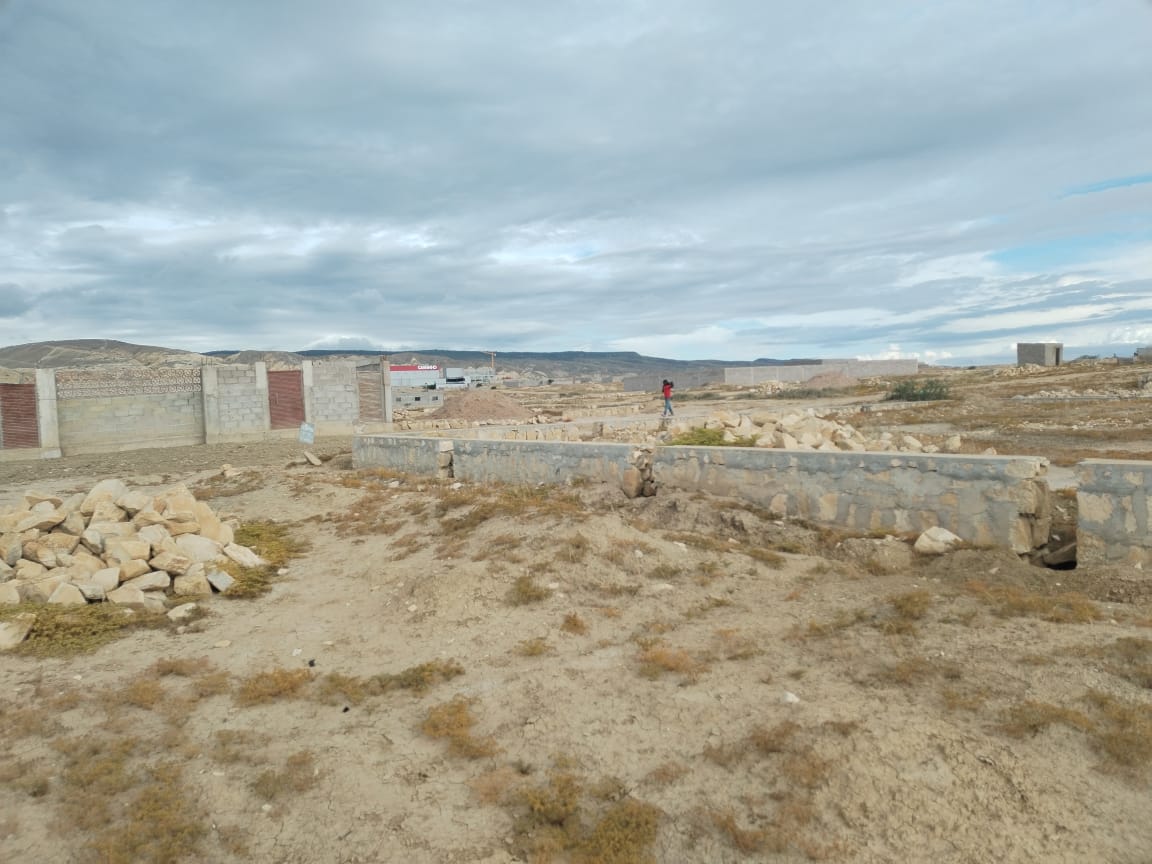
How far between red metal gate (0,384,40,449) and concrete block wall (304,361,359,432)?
7952 mm

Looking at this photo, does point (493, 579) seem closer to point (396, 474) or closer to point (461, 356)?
point (396, 474)

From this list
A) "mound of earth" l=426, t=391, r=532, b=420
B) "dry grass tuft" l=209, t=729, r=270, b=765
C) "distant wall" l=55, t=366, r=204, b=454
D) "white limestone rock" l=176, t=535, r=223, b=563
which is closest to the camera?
"dry grass tuft" l=209, t=729, r=270, b=765

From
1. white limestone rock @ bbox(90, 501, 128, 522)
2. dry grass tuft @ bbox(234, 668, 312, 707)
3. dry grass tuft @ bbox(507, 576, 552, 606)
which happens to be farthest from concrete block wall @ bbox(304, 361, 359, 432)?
dry grass tuft @ bbox(234, 668, 312, 707)

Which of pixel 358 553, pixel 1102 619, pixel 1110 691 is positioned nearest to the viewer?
pixel 1110 691

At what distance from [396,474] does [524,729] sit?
9.04 m

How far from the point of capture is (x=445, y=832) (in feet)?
10.2

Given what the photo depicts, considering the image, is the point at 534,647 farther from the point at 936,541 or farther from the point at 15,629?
the point at 15,629

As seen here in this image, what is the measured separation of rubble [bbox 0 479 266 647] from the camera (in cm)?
626

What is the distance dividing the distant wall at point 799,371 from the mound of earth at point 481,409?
25.6 metres

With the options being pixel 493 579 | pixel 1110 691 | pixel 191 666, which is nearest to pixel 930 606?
pixel 1110 691

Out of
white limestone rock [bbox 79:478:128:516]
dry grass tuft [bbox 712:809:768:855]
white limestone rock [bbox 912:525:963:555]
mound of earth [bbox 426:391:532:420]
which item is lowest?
dry grass tuft [bbox 712:809:768:855]

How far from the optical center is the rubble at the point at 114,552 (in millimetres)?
6258

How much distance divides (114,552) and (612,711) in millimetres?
5276

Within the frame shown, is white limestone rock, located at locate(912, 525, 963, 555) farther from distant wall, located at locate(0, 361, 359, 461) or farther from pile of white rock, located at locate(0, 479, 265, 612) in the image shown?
distant wall, located at locate(0, 361, 359, 461)
